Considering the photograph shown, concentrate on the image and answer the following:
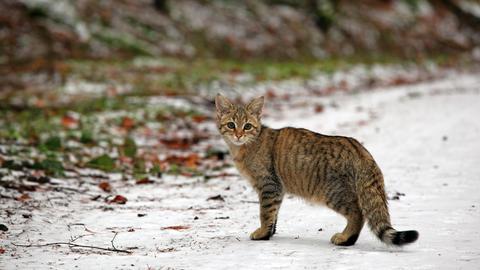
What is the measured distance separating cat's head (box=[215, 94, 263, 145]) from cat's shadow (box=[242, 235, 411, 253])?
1.08m

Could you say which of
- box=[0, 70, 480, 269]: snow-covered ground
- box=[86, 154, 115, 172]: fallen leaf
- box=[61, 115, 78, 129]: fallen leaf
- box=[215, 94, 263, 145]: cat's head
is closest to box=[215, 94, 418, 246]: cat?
box=[215, 94, 263, 145]: cat's head

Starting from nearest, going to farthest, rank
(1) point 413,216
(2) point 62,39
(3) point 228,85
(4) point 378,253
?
(4) point 378,253
(1) point 413,216
(3) point 228,85
(2) point 62,39

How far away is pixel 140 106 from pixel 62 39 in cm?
902

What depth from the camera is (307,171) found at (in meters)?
6.01

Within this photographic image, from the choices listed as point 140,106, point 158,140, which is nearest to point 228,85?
point 140,106

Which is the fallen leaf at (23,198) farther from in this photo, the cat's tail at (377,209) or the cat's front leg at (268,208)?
the cat's tail at (377,209)

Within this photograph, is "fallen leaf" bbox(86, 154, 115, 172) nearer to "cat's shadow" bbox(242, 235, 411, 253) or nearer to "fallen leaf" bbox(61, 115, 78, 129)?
"fallen leaf" bbox(61, 115, 78, 129)

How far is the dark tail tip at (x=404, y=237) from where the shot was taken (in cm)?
500

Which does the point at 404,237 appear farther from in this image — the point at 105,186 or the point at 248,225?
the point at 105,186

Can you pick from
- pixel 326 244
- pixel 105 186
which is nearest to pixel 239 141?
pixel 326 244

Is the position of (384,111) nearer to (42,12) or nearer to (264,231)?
(264,231)

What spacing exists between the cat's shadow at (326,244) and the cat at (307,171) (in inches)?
3.4

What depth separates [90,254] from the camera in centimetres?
546

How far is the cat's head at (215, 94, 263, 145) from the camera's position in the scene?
21.2ft
